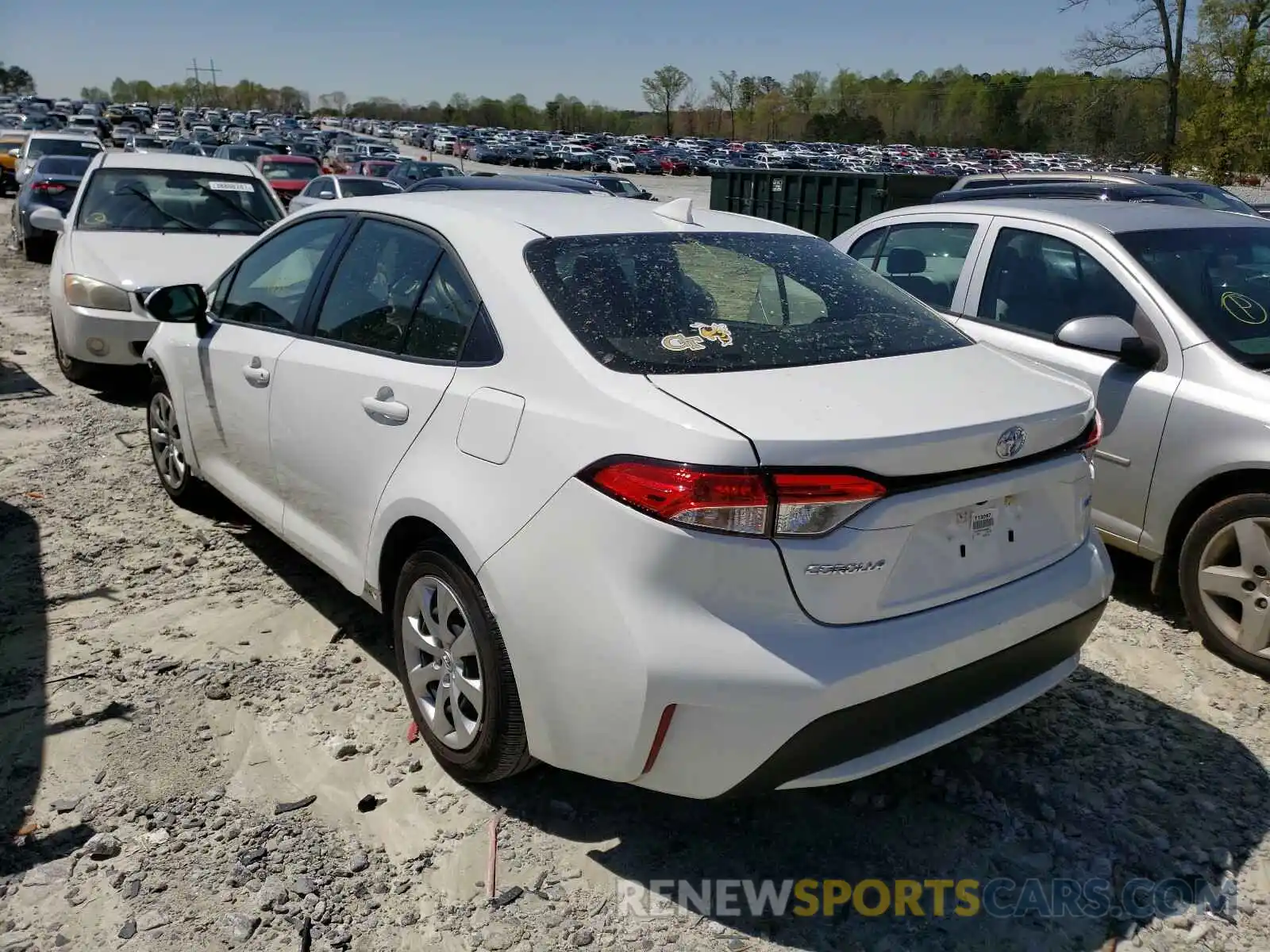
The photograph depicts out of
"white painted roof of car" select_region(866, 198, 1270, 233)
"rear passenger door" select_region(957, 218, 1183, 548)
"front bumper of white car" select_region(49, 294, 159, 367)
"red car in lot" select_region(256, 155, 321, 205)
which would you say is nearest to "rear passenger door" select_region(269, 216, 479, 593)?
"rear passenger door" select_region(957, 218, 1183, 548)

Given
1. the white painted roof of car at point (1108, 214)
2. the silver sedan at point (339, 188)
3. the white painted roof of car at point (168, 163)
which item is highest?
the white painted roof of car at point (1108, 214)

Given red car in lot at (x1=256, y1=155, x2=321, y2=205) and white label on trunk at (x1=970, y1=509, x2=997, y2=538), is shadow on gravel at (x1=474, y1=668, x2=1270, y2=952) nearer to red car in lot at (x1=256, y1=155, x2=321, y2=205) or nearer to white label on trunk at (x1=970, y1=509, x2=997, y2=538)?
white label on trunk at (x1=970, y1=509, x2=997, y2=538)

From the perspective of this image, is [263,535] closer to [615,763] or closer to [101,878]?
[101,878]

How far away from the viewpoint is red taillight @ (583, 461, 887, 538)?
217 centimetres

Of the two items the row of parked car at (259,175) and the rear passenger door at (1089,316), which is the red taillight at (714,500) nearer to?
the rear passenger door at (1089,316)

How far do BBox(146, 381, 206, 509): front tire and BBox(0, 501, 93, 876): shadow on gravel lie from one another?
647mm

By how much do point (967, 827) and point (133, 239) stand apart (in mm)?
7429

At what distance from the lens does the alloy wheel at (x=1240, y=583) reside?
144 inches

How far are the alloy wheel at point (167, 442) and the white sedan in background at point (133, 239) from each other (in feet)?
4.80

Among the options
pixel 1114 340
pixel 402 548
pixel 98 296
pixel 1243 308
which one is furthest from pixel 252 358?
pixel 1243 308

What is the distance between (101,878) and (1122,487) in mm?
3957

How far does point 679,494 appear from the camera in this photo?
2.18 meters

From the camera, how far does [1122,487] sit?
13.6 ft

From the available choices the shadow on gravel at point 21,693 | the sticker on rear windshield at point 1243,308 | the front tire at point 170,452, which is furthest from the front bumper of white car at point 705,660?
the front tire at point 170,452
